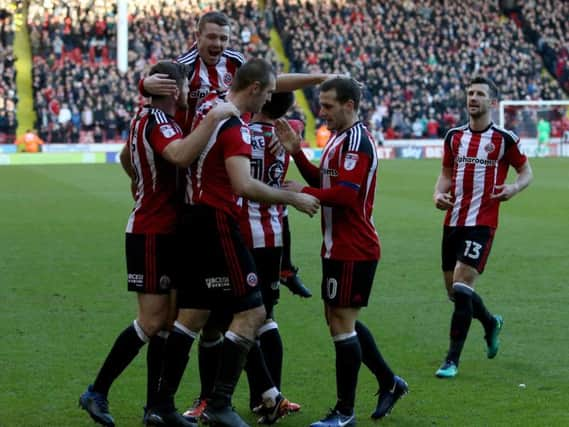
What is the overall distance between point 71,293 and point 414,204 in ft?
35.4

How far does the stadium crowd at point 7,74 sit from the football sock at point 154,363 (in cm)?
3213

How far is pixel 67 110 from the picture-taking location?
124 feet

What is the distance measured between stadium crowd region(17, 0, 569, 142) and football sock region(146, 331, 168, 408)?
31.7 metres

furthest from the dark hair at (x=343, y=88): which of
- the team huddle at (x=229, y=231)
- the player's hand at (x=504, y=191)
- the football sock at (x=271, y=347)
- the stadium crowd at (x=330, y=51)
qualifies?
the stadium crowd at (x=330, y=51)

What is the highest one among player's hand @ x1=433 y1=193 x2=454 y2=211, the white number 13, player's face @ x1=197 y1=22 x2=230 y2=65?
player's face @ x1=197 y1=22 x2=230 y2=65

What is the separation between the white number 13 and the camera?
7969 mm

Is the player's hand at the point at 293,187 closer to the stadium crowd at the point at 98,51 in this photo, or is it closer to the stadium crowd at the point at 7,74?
the stadium crowd at the point at 98,51

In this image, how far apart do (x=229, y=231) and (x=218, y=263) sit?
19cm

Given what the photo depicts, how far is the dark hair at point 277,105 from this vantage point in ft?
22.3

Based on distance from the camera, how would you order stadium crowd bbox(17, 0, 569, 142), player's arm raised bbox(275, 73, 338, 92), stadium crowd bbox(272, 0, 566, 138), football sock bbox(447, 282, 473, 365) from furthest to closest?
stadium crowd bbox(272, 0, 566, 138)
stadium crowd bbox(17, 0, 569, 142)
football sock bbox(447, 282, 473, 365)
player's arm raised bbox(275, 73, 338, 92)

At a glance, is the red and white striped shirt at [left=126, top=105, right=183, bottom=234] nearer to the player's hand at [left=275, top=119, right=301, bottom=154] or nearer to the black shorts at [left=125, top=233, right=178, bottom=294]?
the black shorts at [left=125, top=233, right=178, bottom=294]

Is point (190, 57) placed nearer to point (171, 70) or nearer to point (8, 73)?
point (171, 70)

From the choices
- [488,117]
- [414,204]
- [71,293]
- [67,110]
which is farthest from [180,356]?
[67,110]

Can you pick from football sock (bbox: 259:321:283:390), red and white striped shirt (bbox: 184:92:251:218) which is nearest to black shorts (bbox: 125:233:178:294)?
red and white striped shirt (bbox: 184:92:251:218)
